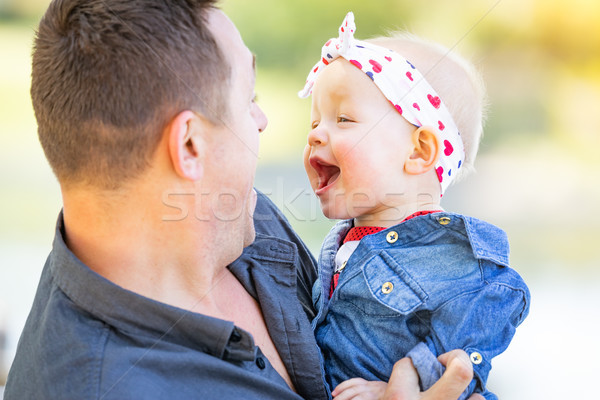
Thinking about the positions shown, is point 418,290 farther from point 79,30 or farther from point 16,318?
point 16,318

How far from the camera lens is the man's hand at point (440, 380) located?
121cm

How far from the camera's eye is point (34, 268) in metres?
3.64

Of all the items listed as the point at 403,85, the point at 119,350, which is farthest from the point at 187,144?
the point at 403,85

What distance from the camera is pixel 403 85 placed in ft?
5.05

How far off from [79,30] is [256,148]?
0.40 meters

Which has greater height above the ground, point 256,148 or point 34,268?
point 256,148

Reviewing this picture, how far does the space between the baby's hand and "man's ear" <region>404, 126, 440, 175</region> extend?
1.77 ft

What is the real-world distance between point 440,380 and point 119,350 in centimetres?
62

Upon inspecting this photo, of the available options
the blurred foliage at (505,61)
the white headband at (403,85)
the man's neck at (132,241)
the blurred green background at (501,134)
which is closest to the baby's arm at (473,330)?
the white headband at (403,85)

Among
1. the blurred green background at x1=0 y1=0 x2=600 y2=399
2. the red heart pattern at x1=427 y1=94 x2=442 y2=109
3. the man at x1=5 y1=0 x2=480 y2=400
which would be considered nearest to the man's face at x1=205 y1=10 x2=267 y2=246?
A: the man at x1=5 y1=0 x2=480 y2=400

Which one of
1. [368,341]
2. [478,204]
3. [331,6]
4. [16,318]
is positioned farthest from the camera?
[331,6]

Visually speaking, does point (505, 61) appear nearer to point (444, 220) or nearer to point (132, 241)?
point (444, 220)

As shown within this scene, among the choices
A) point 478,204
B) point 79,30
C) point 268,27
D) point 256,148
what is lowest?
point 478,204

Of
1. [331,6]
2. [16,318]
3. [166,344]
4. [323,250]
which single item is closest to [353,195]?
[323,250]
